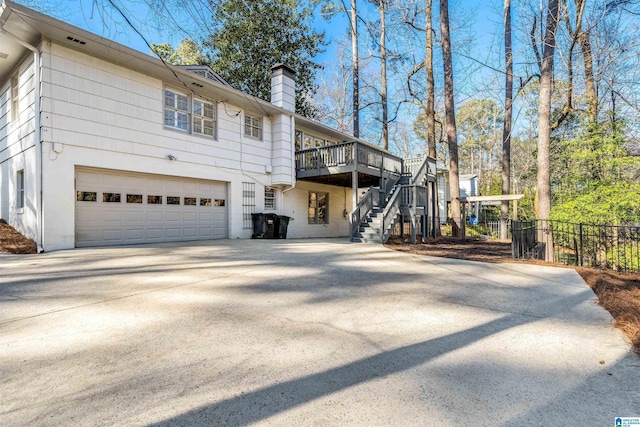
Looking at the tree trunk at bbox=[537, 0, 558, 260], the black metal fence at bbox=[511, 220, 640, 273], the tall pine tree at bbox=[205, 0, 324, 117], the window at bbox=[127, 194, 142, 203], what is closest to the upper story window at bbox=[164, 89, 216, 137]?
the window at bbox=[127, 194, 142, 203]

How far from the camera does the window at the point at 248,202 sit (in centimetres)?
1197

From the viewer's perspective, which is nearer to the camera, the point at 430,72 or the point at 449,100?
the point at 449,100

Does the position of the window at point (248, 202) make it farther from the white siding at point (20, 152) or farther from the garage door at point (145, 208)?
the white siding at point (20, 152)

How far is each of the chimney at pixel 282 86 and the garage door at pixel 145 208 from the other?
421cm

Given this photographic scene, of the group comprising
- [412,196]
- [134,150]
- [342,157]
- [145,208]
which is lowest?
[145,208]

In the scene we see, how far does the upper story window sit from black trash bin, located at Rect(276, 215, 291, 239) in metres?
3.85

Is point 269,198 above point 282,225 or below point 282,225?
above

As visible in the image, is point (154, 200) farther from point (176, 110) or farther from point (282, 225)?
point (282, 225)

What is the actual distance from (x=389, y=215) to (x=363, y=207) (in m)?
1.08

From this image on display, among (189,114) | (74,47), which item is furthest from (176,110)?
(74,47)

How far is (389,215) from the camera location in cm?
1052

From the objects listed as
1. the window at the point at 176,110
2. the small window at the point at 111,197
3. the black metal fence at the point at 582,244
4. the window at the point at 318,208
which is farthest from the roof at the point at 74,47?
the black metal fence at the point at 582,244

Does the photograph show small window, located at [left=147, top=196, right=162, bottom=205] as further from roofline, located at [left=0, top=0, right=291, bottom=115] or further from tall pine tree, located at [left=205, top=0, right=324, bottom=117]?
tall pine tree, located at [left=205, top=0, right=324, bottom=117]

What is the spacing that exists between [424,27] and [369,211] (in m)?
8.93
